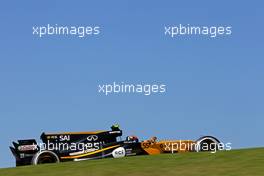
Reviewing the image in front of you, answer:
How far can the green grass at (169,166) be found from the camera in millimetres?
14320

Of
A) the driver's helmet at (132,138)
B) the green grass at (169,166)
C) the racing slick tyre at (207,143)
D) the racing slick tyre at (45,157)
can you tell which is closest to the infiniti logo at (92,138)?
the driver's helmet at (132,138)

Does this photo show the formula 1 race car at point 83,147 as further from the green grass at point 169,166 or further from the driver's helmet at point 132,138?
the green grass at point 169,166

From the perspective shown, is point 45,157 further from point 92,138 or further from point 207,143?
point 207,143

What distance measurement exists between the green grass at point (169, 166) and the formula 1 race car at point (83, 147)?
14.8 feet

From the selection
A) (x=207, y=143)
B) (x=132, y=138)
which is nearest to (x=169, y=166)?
(x=132, y=138)

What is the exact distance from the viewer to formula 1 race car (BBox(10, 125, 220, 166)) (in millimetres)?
21875

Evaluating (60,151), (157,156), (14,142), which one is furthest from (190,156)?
(14,142)

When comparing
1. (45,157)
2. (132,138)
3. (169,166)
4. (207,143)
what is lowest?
(169,166)

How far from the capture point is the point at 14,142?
872 inches

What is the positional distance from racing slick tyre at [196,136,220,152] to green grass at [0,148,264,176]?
4887 mm

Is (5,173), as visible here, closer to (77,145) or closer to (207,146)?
(77,145)

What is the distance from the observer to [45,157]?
2162 cm

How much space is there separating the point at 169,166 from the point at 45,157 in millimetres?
7745

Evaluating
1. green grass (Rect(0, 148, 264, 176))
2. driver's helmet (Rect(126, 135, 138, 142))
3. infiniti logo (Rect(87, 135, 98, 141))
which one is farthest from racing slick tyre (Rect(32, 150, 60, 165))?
green grass (Rect(0, 148, 264, 176))
